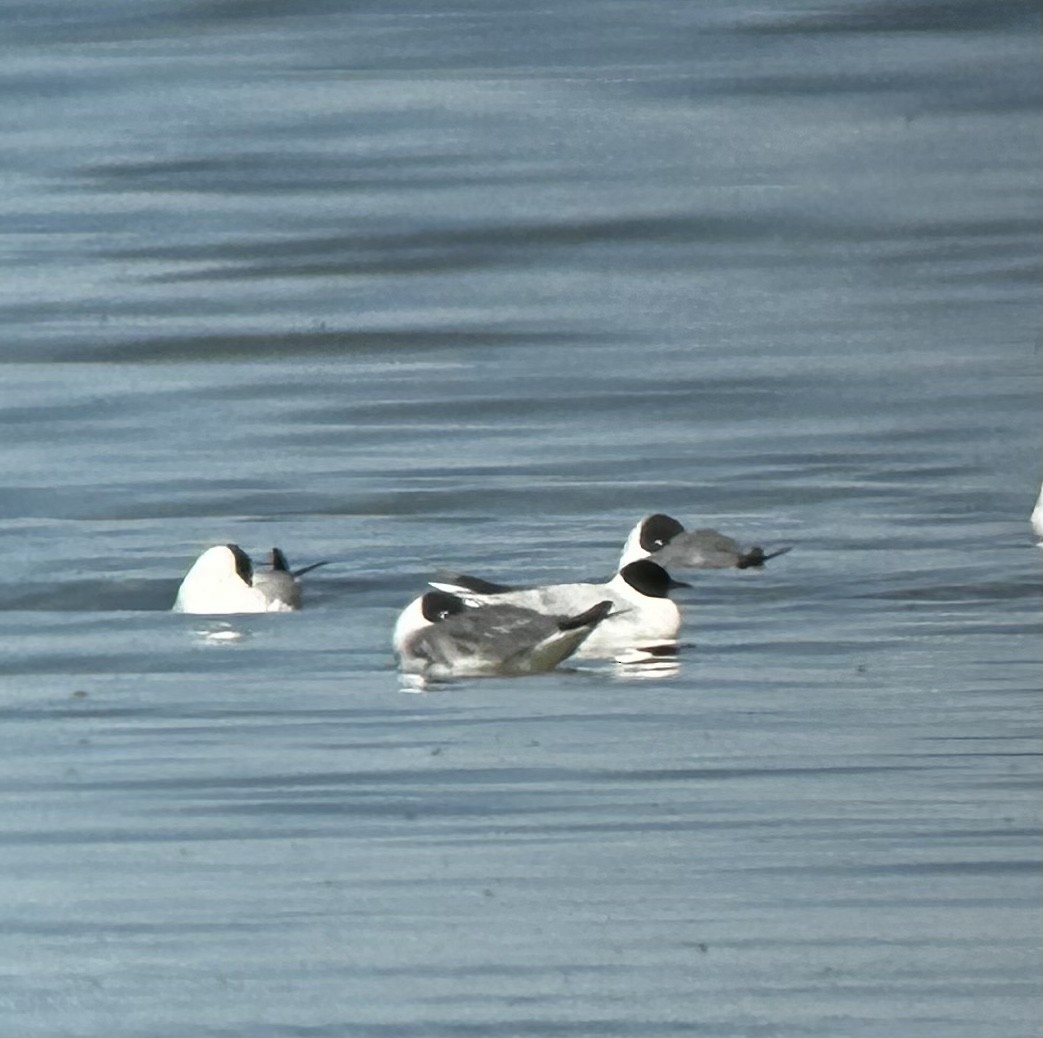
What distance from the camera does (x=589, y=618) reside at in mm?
11438

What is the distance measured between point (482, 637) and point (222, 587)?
1.29 metres

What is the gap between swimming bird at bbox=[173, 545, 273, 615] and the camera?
11883mm

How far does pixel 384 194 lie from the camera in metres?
23.1

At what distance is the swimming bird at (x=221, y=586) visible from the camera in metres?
11.9

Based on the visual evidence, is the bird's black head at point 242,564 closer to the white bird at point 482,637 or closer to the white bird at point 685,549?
the white bird at point 482,637

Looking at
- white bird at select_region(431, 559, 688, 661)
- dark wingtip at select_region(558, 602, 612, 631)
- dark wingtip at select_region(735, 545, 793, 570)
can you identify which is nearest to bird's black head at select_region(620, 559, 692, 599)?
white bird at select_region(431, 559, 688, 661)

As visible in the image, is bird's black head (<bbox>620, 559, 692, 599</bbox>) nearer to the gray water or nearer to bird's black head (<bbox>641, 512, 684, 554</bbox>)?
the gray water

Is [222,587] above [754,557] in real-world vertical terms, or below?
above

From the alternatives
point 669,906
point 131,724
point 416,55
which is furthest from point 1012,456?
point 416,55

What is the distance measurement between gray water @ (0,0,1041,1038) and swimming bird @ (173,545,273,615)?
0.13 meters

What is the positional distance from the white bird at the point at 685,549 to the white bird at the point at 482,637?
145 centimetres

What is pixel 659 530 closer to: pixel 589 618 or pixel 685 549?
pixel 685 549

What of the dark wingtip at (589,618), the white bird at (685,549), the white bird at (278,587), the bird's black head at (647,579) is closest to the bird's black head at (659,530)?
the white bird at (685,549)

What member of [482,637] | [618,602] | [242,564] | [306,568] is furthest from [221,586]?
[618,602]
